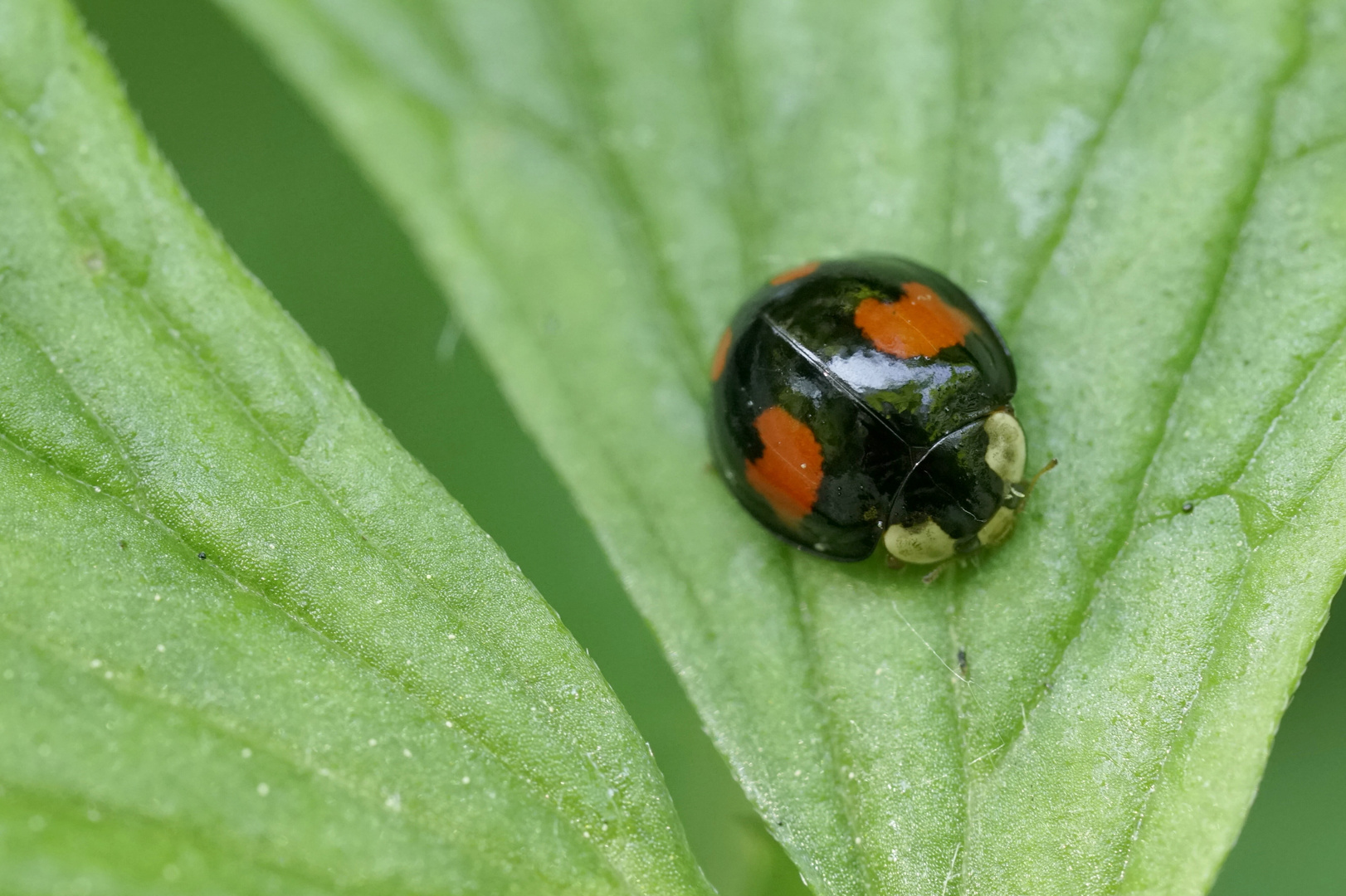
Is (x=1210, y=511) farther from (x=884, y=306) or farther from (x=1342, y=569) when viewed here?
(x=884, y=306)

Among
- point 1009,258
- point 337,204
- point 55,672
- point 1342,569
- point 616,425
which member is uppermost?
point 55,672

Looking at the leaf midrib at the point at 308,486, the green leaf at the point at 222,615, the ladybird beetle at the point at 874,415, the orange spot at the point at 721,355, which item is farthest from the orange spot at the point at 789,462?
the leaf midrib at the point at 308,486

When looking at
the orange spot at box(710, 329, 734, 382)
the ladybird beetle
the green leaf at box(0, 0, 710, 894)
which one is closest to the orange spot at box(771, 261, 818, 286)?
the ladybird beetle

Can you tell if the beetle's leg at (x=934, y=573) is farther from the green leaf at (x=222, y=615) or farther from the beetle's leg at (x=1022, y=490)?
the green leaf at (x=222, y=615)

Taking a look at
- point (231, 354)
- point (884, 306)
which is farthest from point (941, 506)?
point (231, 354)

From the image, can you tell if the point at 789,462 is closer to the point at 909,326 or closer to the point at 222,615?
the point at 909,326

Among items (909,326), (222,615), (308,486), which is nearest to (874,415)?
(909,326)
